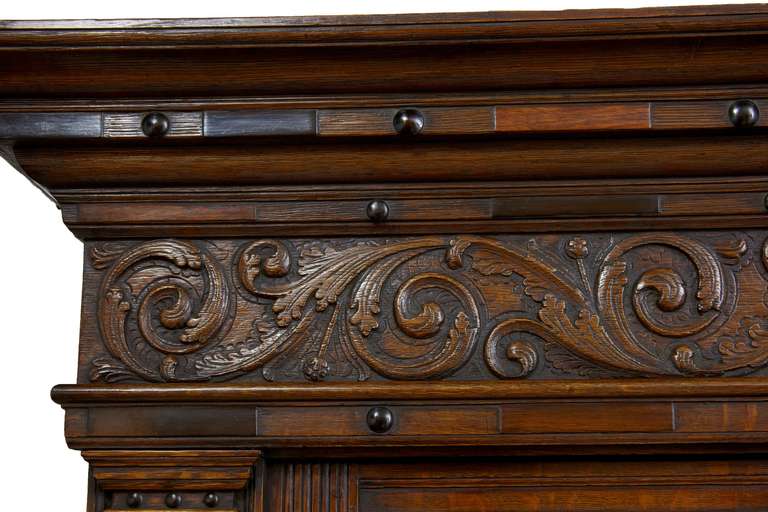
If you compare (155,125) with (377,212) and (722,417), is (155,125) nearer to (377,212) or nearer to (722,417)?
(377,212)

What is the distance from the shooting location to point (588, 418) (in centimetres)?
104

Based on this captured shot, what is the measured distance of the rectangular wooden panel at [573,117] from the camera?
1.02m

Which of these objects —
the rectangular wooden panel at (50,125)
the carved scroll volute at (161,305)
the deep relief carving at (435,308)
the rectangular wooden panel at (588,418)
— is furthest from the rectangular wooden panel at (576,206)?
A: the rectangular wooden panel at (50,125)

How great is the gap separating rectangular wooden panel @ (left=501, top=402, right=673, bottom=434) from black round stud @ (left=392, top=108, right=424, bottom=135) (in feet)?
1.01

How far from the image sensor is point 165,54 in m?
0.99

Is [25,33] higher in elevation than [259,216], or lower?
higher

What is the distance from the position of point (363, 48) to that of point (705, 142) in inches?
14.6

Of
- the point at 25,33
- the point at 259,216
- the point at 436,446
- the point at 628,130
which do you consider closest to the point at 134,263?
the point at 259,216

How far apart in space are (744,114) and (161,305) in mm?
648

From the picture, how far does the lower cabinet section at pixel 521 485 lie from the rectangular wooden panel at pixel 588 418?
64 mm

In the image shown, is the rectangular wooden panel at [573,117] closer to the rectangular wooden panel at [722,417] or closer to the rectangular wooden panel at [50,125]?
the rectangular wooden panel at [722,417]

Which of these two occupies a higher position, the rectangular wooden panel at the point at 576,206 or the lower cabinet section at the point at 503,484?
the rectangular wooden panel at the point at 576,206

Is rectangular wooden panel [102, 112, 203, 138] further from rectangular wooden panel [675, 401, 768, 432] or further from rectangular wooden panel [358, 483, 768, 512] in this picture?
rectangular wooden panel [675, 401, 768, 432]

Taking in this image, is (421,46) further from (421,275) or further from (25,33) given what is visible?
(25,33)
